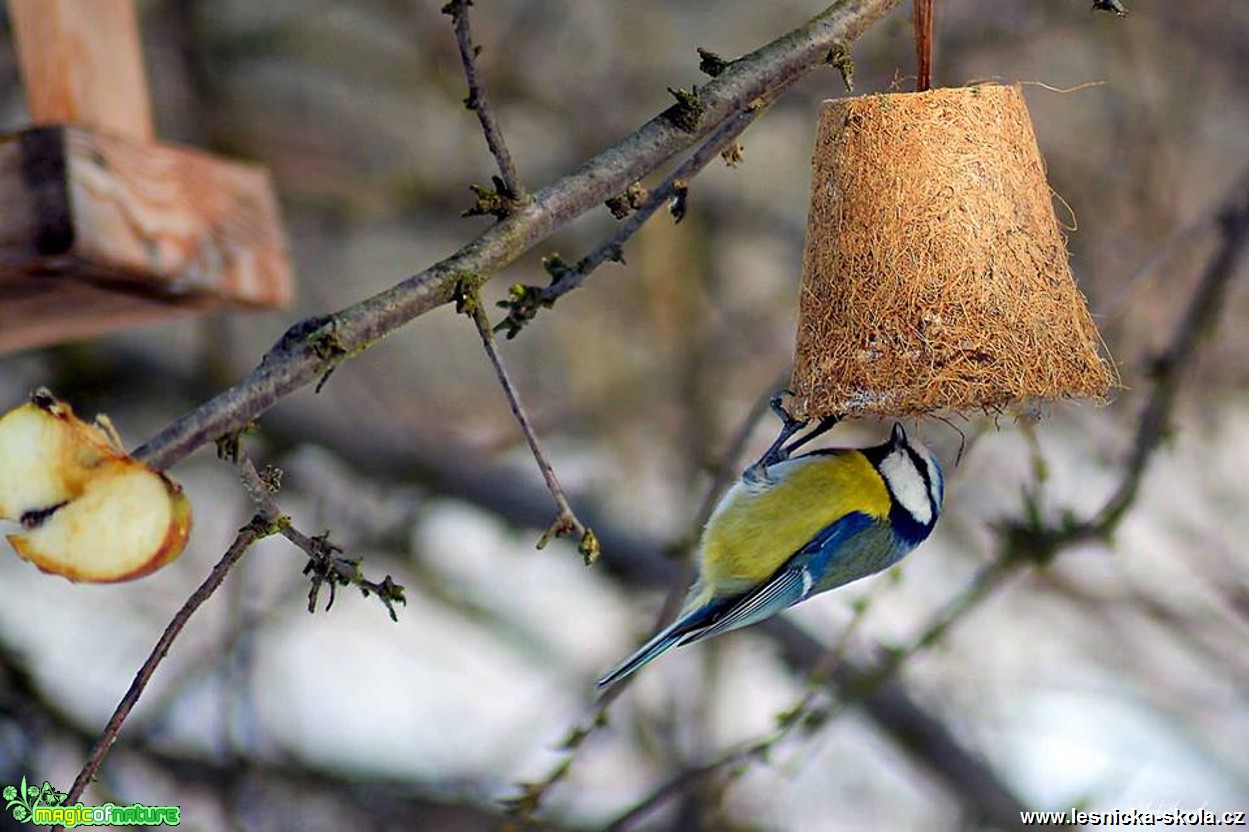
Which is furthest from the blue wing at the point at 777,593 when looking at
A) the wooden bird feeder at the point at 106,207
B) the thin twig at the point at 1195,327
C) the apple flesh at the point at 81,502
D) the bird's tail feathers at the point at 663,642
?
the apple flesh at the point at 81,502

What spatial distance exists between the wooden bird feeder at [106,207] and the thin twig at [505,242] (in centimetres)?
68

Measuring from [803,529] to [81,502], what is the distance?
1.13m

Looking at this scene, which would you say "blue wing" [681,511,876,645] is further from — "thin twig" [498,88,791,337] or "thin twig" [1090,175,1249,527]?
"thin twig" [498,88,791,337]

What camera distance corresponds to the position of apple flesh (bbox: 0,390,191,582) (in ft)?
2.60

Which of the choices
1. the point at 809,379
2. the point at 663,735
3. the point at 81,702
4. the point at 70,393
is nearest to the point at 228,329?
the point at 70,393

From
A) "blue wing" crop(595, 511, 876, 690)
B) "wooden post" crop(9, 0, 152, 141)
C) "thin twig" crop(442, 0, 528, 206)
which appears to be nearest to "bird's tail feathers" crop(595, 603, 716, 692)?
"blue wing" crop(595, 511, 876, 690)

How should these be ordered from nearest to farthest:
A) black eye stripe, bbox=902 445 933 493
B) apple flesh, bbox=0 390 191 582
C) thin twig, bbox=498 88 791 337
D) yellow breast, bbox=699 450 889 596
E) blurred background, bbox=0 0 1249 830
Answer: apple flesh, bbox=0 390 191 582
thin twig, bbox=498 88 791 337
black eye stripe, bbox=902 445 933 493
yellow breast, bbox=699 450 889 596
blurred background, bbox=0 0 1249 830

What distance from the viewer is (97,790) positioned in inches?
97.7

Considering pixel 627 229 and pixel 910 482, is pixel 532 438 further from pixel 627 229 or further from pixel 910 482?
pixel 910 482

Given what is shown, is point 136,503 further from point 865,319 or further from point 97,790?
point 97,790

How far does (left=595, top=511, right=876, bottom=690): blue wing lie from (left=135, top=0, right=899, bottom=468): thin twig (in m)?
0.74

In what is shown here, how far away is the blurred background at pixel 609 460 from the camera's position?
2.82 m

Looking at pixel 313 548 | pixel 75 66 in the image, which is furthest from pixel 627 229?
pixel 75 66

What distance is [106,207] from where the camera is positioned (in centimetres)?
154
